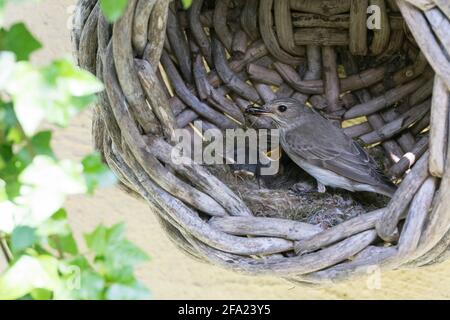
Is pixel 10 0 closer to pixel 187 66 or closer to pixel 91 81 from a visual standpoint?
pixel 91 81

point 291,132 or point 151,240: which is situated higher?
point 291,132

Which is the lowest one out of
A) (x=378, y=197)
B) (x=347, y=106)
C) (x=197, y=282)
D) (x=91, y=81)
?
(x=197, y=282)

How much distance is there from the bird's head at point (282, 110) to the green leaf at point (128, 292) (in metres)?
0.99

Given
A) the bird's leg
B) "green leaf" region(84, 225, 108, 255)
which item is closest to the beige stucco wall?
the bird's leg

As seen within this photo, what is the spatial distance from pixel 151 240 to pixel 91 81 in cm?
126

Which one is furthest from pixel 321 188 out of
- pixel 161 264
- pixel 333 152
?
pixel 161 264

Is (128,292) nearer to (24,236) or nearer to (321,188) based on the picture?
(24,236)

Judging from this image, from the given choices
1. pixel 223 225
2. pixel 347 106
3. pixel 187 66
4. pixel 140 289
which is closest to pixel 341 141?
pixel 347 106

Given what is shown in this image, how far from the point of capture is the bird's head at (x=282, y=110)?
1578 mm

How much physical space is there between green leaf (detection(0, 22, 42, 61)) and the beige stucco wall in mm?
1129

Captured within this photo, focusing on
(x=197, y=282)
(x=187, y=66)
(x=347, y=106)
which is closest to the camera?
(x=187, y=66)

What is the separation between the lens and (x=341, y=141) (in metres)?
1.54

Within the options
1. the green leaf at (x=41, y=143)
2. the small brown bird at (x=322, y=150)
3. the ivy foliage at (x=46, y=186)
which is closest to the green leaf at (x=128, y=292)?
the ivy foliage at (x=46, y=186)

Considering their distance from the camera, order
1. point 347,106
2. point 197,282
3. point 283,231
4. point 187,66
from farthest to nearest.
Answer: point 197,282 < point 347,106 < point 187,66 < point 283,231
